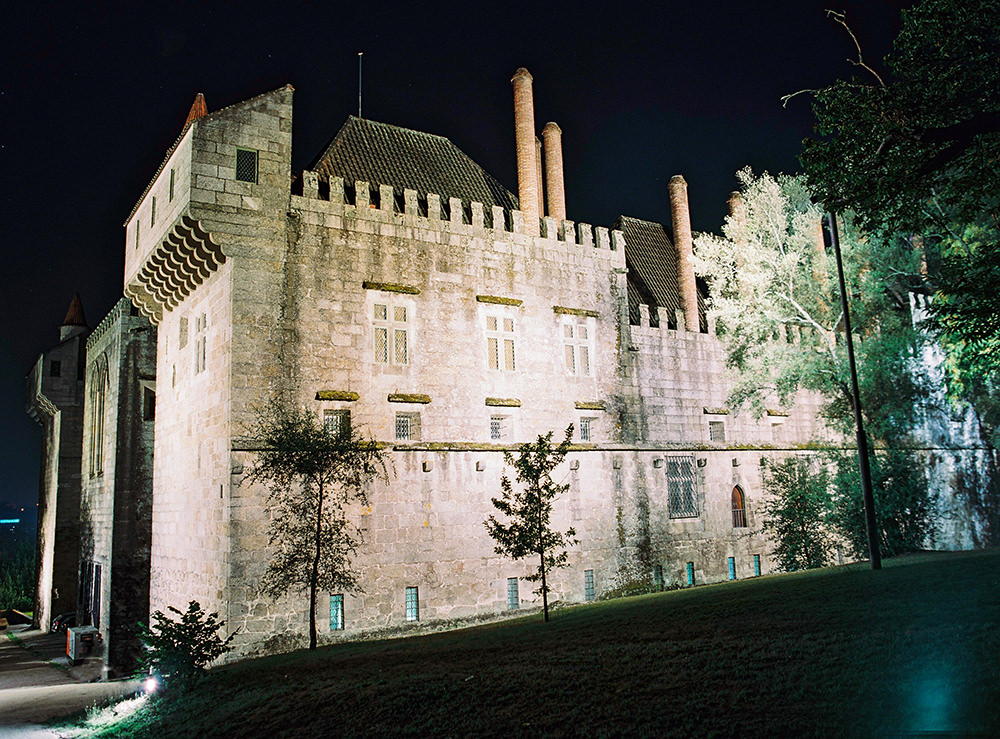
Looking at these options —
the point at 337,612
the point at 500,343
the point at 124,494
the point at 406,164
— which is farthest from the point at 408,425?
the point at 124,494

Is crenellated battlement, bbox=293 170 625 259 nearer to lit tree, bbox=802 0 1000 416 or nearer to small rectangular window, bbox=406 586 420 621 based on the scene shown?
small rectangular window, bbox=406 586 420 621

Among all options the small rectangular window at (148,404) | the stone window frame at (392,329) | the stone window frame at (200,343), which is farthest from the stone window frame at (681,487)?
the small rectangular window at (148,404)

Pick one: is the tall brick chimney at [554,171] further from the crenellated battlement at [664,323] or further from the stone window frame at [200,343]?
the stone window frame at [200,343]

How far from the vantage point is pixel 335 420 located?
1959cm

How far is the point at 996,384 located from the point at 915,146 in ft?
44.9

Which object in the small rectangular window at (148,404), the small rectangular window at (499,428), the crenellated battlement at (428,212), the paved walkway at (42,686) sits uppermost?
the crenellated battlement at (428,212)

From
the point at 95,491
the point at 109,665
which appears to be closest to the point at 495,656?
the point at 109,665

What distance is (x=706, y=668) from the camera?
9117 millimetres

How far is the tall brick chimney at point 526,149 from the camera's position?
24141 mm

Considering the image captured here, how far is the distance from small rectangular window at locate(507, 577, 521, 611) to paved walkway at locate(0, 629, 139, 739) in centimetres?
991

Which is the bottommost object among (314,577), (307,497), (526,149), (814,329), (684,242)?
(314,577)

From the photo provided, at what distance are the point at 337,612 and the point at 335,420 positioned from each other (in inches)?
193

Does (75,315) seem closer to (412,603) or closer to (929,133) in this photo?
(412,603)

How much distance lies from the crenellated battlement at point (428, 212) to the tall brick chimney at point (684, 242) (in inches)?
179
